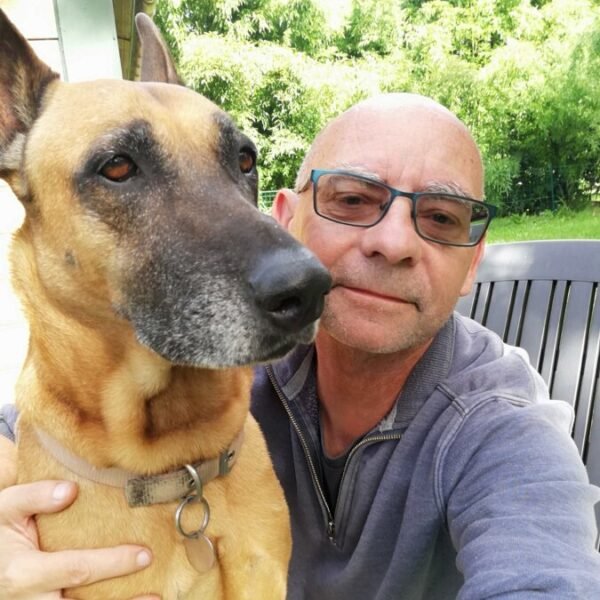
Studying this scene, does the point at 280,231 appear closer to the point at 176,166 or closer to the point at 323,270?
the point at 323,270

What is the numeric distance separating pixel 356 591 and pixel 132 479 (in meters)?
0.78

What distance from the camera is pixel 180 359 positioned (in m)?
1.43

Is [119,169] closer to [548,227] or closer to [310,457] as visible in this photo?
[310,457]

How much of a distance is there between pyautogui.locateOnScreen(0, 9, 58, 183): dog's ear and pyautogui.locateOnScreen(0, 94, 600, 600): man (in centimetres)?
81

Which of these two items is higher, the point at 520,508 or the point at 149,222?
the point at 149,222

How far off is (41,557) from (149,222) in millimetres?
811

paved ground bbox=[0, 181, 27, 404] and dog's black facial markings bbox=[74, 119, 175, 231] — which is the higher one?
dog's black facial markings bbox=[74, 119, 175, 231]

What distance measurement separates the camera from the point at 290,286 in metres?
1.20

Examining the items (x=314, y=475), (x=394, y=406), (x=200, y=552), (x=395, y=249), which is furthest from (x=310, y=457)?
(x=395, y=249)

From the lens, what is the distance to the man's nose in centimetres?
159

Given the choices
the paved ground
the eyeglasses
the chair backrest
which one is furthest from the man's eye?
the paved ground

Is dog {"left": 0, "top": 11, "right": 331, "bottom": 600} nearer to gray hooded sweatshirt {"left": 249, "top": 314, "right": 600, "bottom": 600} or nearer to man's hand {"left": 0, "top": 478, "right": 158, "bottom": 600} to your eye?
man's hand {"left": 0, "top": 478, "right": 158, "bottom": 600}

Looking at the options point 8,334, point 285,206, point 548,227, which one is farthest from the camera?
point 548,227

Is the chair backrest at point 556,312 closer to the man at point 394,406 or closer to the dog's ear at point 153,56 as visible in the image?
the man at point 394,406
